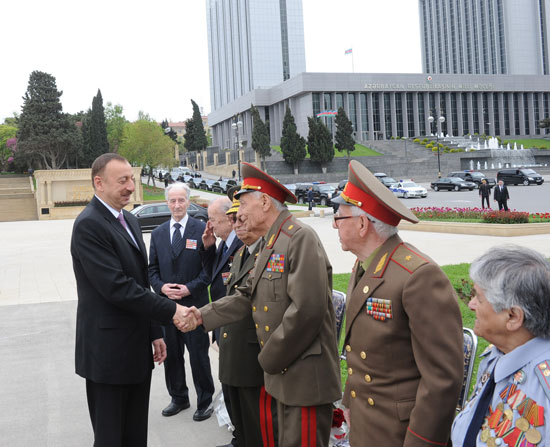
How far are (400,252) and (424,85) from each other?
83.7 m

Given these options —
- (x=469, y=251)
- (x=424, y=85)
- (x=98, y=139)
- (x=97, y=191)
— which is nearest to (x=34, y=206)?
(x=98, y=139)

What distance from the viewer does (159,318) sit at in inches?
130

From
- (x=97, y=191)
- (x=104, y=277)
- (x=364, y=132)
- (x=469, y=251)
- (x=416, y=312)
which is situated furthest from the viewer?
(x=364, y=132)

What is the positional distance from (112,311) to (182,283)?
5.00 feet

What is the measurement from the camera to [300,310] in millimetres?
2617

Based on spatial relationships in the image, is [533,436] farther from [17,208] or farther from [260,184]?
[17,208]

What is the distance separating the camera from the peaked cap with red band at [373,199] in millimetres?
2402

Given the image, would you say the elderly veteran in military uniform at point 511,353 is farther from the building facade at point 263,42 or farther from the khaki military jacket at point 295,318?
the building facade at point 263,42

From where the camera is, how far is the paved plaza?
14.2 feet

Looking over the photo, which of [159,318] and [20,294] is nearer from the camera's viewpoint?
[159,318]

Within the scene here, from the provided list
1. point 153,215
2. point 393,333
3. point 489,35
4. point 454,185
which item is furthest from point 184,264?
point 489,35

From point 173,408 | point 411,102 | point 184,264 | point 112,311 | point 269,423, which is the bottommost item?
point 173,408

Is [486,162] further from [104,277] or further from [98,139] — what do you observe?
[104,277]

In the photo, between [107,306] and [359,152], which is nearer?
[107,306]
